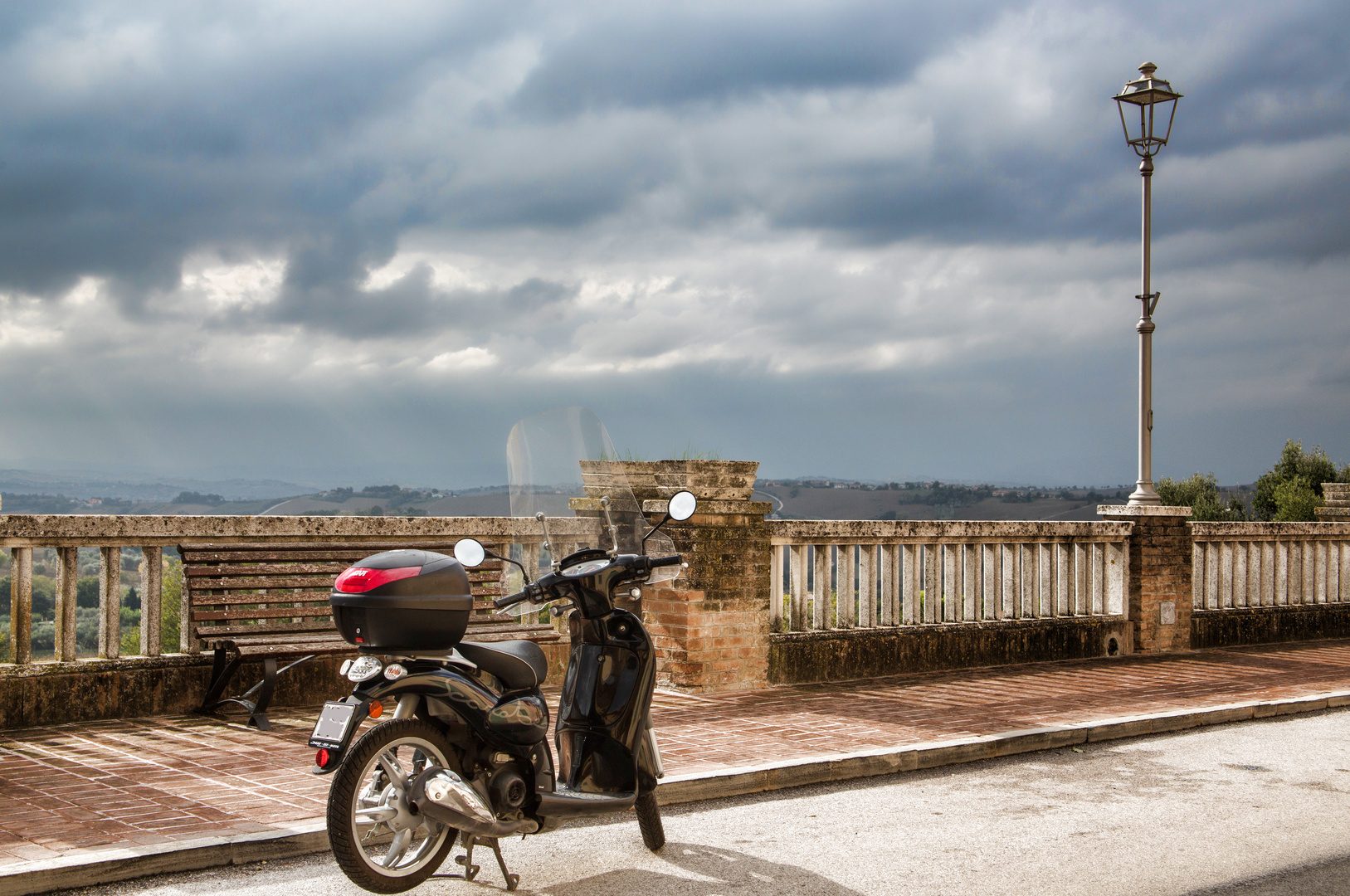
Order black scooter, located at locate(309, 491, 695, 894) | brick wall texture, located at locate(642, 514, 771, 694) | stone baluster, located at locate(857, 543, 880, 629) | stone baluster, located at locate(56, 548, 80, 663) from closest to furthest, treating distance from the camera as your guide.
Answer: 1. black scooter, located at locate(309, 491, 695, 894)
2. stone baluster, located at locate(56, 548, 80, 663)
3. brick wall texture, located at locate(642, 514, 771, 694)
4. stone baluster, located at locate(857, 543, 880, 629)

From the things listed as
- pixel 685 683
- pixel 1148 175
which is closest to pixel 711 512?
pixel 685 683

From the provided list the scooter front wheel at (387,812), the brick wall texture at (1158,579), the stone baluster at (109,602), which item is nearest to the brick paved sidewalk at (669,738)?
the stone baluster at (109,602)

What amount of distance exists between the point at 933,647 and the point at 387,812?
6.99 m

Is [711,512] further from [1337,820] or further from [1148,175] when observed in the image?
[1148,175]

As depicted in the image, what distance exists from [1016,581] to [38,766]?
26.6 ft

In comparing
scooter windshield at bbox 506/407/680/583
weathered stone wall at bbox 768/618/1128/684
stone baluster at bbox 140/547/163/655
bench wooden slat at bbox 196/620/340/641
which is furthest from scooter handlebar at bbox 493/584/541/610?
weathered stone wall at bbox 768/618/1128/684

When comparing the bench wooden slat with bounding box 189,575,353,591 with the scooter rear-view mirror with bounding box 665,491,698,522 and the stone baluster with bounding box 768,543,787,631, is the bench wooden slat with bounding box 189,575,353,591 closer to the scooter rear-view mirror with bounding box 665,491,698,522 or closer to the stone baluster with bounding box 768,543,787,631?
the stone baluster with bounding box 768,543,787,631

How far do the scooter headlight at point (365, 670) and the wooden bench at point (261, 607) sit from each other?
2.88m

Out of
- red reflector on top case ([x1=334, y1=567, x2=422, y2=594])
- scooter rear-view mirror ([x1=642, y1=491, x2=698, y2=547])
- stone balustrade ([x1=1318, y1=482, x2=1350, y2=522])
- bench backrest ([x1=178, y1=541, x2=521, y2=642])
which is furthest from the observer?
stone balustrade ([x1=1318, y1=482, x2=1350, y2=522])

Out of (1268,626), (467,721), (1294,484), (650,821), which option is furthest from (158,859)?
(1294,484)

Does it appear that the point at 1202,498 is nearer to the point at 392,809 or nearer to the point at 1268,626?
the point at 1268,626

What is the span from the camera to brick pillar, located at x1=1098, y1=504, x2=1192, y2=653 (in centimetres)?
1188

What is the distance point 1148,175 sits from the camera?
12.8 metres

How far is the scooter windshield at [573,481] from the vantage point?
5066 mm
